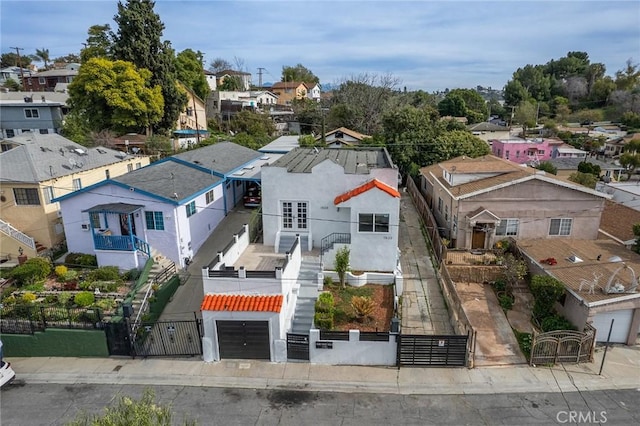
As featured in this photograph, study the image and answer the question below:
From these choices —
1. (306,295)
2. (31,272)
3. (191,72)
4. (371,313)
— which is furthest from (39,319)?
(191,72)

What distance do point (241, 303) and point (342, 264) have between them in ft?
19.3

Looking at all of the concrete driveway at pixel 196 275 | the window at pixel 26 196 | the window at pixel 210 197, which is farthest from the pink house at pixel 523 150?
the window at pixel 26 196

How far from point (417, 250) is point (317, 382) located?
43.5 feet

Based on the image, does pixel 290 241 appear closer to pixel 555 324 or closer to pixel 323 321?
pixel 323 321

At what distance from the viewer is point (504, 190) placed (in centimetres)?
2250

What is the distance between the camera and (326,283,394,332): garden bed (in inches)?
638

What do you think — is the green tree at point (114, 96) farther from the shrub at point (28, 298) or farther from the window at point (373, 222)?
the window at point (373, 222)

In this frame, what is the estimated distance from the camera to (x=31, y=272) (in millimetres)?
19438

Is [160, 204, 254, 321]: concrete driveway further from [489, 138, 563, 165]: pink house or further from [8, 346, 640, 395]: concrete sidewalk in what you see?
[489, 138, 563, 165]: pink house

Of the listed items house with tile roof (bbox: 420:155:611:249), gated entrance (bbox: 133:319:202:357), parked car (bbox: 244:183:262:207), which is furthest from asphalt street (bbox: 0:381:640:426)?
parked car (bbox: 244:183:262:207)

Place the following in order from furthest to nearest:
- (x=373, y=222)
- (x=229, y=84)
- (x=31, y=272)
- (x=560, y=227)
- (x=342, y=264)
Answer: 1. (x=229, y=84)
2. (x=560, y=227)
3. (x=373, y=222)
4. (x=31, y=272)
5. (x=342, y=264)

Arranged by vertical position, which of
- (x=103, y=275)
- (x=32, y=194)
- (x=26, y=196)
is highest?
(x=32, y=194)

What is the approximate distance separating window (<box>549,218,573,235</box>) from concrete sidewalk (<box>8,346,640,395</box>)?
8862mm

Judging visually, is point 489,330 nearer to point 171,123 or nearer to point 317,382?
point 317,382
